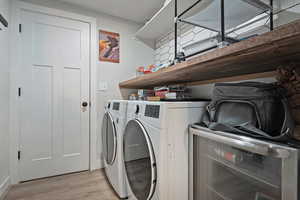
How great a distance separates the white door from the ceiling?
0.28 metres

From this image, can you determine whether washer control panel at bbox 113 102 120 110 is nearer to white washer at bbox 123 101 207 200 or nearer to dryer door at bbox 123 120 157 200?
dryer door at bbox 123 120 157 200

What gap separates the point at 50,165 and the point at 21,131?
1.73ft

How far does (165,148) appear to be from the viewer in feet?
2.58

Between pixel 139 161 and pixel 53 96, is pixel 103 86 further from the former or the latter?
pixel 139 161

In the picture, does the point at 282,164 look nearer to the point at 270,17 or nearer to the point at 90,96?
the point at 270,17

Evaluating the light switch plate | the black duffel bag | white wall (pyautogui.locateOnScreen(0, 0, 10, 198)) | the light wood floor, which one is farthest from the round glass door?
white wall (pyautogui.locateOnScreen(0, 0, 10, 198))

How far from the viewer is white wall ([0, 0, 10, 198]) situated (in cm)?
144

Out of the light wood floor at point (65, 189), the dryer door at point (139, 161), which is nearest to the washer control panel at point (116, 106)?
the dryer door at point (139, 161)

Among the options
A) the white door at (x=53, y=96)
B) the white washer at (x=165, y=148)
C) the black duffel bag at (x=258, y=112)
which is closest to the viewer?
the black duffel bag at (x=258, y=112)

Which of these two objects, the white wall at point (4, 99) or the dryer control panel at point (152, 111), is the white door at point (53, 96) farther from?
the dryer control panel at point (152, 111)

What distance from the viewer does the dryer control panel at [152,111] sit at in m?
0.84

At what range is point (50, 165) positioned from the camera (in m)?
1.79

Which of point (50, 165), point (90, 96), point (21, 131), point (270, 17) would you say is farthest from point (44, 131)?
point (270, 17)

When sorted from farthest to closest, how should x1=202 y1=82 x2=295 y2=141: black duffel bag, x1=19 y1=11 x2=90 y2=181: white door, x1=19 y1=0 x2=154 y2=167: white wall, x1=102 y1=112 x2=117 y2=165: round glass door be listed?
x1=19 y1=0 x2=154 y2=167: white wall
x1=19 y1=11 x2=90 y2=181: white door
x1=102 y1=112 x2=117 y2=165: round glass door
x1=202 y1=82 x2=295 y2=141: black duffel bag
